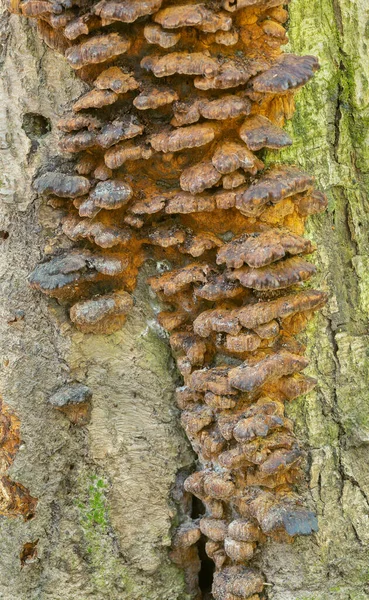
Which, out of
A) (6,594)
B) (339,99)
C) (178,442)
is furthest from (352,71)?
(6,594)

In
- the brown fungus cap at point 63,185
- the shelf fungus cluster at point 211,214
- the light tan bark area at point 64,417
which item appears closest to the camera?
the shelf fungus cluster at point 211,214

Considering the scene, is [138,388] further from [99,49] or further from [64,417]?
[99,49]

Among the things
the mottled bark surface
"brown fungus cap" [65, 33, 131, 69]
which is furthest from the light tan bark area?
the mottled bark surface

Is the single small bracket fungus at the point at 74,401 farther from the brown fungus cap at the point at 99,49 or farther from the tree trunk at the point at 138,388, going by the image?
the brown fungus cap at the point at 99,49

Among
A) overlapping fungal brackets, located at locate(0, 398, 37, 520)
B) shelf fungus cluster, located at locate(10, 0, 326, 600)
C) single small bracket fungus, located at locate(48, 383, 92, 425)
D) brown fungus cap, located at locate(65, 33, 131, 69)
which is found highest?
brown fungus cap, located at locate(65, 33, 131, 69)

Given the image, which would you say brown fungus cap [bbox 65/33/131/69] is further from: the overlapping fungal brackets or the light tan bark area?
the overlapping fungal brackets

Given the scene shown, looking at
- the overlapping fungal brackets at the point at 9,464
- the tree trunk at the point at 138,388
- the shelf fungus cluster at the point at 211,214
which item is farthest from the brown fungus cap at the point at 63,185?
the overlapping fungal brackets at the point at 9,464
